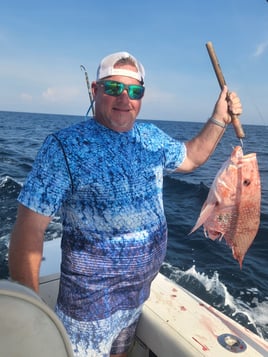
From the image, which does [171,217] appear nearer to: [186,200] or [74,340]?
[186,200]

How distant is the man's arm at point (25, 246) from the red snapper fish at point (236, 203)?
0.87 metres

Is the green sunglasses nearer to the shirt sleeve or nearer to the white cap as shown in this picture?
the white cap

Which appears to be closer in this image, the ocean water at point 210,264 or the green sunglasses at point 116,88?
the green sunglasses at point 116,88

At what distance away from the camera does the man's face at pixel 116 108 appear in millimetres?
2061

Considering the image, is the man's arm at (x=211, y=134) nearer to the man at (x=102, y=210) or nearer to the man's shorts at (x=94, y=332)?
the man at (x=102, y=210)

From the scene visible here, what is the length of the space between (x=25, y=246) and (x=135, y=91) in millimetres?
1087

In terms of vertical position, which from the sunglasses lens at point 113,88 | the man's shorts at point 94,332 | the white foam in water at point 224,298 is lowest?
the white foam in water at point 224,298

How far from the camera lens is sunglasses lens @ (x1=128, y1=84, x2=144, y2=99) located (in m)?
2.10

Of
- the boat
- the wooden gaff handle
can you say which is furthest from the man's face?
the boat

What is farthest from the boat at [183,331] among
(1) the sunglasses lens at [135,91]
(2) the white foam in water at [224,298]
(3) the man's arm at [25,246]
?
(2) the white foam in water at [224,298]

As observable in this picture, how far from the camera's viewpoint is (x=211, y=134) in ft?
8.00

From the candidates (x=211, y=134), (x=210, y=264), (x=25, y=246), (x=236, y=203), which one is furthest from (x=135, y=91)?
(x=210, y=264)

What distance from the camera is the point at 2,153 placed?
57.6ft

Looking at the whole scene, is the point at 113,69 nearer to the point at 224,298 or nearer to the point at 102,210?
the point at 102,210
